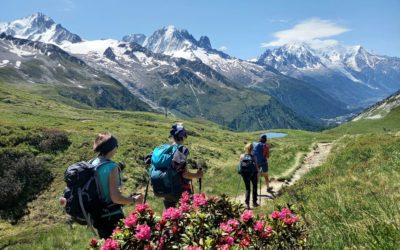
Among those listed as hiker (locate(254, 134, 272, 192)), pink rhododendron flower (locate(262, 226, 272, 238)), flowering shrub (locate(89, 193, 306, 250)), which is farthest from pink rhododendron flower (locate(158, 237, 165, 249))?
hiker (locate(254, 134, 272, 192))

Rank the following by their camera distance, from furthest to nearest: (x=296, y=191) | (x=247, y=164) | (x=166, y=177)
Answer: (x=247, y=164) → (x=296, y=191) → (x=166, y=177)

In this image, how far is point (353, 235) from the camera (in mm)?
5320

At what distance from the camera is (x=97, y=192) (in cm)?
736

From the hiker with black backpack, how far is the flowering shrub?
5.94ft

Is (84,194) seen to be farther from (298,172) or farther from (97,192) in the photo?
(298,172)

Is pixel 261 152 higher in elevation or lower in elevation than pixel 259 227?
lower

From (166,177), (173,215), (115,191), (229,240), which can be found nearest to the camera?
(229,240)

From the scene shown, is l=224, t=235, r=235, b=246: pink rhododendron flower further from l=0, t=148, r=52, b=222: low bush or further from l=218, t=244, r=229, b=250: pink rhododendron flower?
l=0, t=148, r=52, b=222: low bush

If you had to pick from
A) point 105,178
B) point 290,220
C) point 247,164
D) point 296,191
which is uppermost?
point 105,178

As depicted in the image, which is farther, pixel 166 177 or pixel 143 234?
pixel 166 177

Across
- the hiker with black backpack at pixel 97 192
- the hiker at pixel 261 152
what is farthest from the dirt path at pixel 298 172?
the hiker with black backpack at pixel 97 192

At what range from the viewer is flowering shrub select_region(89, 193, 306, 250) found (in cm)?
488

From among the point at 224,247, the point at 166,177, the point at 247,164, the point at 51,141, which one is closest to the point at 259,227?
the point at 224,247

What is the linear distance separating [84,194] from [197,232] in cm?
299
